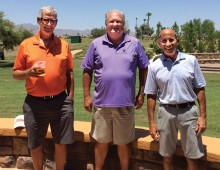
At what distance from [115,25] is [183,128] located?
1.17 metres

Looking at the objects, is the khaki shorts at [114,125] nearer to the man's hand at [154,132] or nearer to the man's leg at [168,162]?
the man's hand at [154,132]

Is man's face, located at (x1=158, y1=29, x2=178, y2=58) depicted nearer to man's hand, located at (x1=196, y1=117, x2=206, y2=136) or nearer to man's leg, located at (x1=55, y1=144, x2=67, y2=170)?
man's hand, located at (x1=196, y1=117, x2=206, y2=136)

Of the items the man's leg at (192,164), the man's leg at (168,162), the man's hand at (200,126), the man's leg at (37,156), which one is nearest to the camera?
the man's hand at (200,126)

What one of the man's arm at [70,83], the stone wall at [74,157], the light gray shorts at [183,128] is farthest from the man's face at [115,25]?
the stone wall at [74,157]

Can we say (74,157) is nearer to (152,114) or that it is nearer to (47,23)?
(152,114)

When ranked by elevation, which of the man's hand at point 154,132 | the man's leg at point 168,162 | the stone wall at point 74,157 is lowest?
the stone wall at point 74,157

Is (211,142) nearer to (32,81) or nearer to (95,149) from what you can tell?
(95,149)

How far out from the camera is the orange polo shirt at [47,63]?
11.6 feet

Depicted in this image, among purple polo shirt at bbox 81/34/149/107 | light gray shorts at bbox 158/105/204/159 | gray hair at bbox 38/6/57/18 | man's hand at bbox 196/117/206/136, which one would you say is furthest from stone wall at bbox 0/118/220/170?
gray hair at bbox 38/6/57/18

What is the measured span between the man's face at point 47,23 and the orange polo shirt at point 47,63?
0.36 feet

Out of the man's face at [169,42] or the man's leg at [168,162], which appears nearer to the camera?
the man's face at [169,42]

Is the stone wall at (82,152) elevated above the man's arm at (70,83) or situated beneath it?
situated beneath

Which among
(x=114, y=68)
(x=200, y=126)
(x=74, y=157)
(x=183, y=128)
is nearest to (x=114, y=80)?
(x=114, y=68)

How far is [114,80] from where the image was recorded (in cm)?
344
